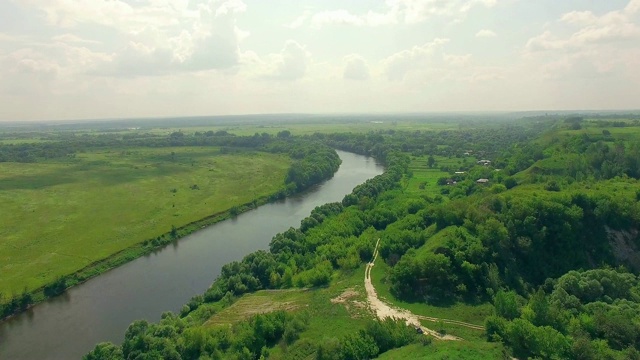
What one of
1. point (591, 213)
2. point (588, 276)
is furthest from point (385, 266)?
point (591, 213)

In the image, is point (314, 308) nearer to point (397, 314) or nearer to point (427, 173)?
point (397, 314)

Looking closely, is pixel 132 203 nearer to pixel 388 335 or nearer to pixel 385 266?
pixel 385 266

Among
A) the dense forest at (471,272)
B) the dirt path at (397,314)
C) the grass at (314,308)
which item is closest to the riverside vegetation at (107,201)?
the dense forest at (471,272)

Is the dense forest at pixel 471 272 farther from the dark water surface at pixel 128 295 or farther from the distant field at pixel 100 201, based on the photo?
the distant field at pixel 100 201

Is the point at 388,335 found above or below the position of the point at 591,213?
below

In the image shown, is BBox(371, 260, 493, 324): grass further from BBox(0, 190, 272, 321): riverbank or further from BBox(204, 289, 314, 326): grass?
BBox(0, 190, 272, 321): riverbank

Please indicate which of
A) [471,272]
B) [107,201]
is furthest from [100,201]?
[471,272]
